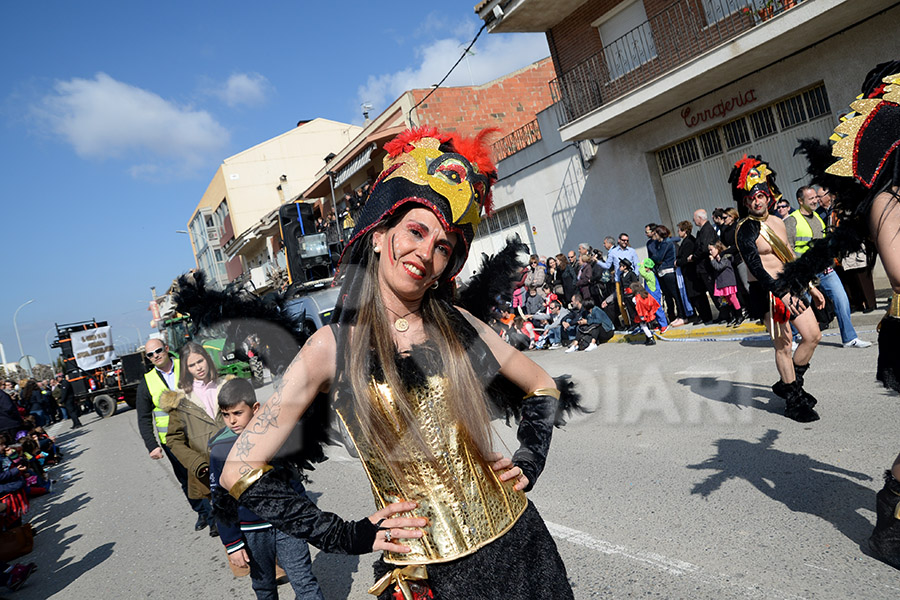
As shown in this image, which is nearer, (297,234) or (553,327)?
(553,327)

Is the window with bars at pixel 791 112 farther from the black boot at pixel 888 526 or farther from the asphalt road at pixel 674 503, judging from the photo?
the black boot at pixel 888 526

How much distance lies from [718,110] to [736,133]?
59 cm

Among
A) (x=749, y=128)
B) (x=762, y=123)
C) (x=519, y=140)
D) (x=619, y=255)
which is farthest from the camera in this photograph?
(x=519, y=140)

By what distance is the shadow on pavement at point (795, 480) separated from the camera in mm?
3576

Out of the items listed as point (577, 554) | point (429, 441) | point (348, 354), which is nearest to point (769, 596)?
point (577, 554)

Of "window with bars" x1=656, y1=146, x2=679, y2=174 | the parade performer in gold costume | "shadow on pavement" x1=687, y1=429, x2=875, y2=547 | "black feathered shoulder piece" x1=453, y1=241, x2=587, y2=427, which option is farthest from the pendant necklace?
"window with bars" x1=656, y1=146, x2=679, y2=174

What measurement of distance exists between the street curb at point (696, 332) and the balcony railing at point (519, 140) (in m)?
7.73

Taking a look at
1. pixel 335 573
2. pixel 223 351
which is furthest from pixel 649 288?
pixel 223 351

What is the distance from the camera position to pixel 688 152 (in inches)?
549

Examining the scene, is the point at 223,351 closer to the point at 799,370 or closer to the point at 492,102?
the point at 799,370

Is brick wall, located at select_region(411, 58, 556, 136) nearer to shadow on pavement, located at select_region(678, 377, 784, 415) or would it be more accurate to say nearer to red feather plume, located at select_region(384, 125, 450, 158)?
shadow on pavement, located at select_region(678, 377, 784, 415)

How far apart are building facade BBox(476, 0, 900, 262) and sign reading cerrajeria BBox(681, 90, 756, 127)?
0.02 m

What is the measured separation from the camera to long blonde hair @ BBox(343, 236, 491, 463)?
6.13 feet

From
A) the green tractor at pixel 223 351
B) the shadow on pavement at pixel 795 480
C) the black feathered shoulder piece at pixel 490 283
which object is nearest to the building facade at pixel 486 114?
the shadow on pavement at pixel 795 480
